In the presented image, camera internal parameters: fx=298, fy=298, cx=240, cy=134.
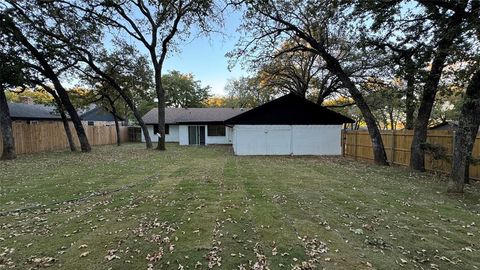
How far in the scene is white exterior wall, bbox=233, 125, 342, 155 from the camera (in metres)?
18.8

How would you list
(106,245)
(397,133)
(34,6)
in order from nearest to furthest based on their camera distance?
1. (106,245)
2. (397,133)
3. (34,6)

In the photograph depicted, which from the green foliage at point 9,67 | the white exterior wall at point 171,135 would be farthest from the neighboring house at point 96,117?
the green foliage at point 9,67

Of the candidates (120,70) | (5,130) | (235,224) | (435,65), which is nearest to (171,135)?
(120,70)

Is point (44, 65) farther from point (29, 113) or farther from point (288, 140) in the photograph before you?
point (288, 140)

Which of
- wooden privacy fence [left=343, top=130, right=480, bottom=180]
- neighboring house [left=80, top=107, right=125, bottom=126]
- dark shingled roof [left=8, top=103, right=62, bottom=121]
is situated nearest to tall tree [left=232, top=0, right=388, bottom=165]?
wooden privacy fence [left=343, top=130, right=480, bottom=180]

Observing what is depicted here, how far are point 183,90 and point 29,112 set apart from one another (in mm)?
24023

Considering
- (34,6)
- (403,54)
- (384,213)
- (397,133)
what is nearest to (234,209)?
(384,213)

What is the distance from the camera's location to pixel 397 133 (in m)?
13.5

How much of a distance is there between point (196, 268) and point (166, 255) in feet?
1.75

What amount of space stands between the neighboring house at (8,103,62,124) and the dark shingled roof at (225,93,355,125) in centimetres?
1507

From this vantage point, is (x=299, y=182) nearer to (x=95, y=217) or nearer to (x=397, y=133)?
(x=95, y=217)

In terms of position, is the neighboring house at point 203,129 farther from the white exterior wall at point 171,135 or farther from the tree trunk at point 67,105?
the tree trunk at point 67,105

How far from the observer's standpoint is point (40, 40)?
54.0 feet

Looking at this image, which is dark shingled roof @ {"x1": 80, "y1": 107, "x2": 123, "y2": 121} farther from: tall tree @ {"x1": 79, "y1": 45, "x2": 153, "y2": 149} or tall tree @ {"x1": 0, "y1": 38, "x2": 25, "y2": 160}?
tall tree @ {"x1": 0, "y1": 38, "x2": 25, "y2": 160}
